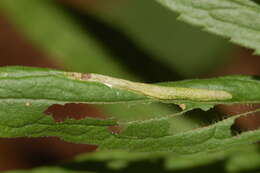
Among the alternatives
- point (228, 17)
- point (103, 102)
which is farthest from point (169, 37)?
point (103, 102)

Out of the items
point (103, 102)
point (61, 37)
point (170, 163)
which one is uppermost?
point (61, 37)

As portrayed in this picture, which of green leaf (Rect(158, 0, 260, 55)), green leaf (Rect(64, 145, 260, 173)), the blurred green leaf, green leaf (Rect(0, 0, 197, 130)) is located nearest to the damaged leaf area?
green leaf (Rect(158, 0, 260, 55))

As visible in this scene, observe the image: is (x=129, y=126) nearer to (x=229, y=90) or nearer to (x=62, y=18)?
(x=229, y=90)

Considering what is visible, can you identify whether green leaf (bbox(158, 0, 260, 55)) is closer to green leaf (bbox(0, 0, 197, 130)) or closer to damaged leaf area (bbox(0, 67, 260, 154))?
damaged leaf area (bbox(0, 67, 260, 154))

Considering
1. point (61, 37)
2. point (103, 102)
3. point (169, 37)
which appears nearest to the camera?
point (103, 102)

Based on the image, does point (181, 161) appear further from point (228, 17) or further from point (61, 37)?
point (61, 37)

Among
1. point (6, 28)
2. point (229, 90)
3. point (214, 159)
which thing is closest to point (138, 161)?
point (214, 159)

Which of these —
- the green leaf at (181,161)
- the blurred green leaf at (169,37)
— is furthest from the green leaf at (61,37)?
the green leaf at (181,161)
